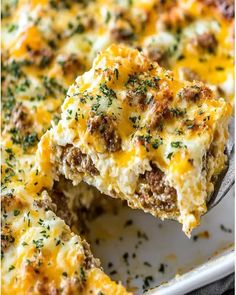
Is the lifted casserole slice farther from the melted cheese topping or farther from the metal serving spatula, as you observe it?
the melted cheese topping

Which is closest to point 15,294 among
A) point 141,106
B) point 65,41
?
point 141,106

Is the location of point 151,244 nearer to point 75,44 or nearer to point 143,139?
point 143,139

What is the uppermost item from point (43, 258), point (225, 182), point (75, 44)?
point (75, 44)

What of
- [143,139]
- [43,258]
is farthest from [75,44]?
[43,258]

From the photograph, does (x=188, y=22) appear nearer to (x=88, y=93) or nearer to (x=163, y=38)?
(x=163, y=38)

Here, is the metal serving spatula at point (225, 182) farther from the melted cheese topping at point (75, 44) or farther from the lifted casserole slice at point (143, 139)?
the melted cheese topping at point (75, 44)
